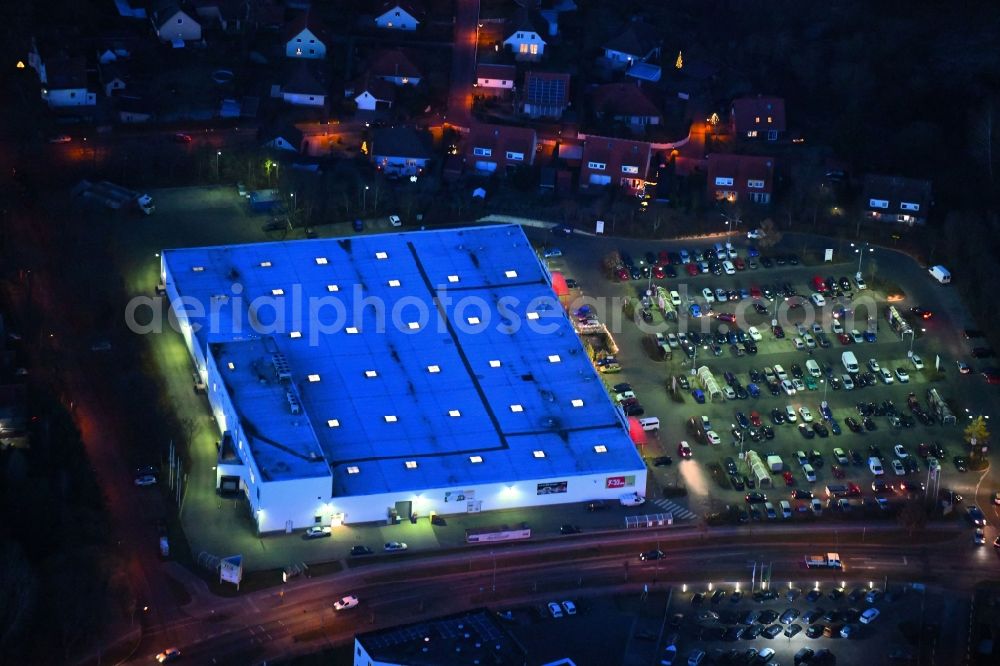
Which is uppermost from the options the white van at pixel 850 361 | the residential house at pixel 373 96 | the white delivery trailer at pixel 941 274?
the residential house at pixel 373 96

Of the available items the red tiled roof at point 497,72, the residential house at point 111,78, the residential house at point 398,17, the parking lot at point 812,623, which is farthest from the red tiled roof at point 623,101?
the parking lot at point 812,623

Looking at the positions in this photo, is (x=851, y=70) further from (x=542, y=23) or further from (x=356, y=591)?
(x=356, y=591)

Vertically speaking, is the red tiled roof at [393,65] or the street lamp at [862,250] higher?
the red tiled roof at [393,65]

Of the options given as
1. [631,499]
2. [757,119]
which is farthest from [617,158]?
[631,499]

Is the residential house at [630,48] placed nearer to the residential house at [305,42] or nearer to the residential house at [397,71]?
the residential house at [397,71]

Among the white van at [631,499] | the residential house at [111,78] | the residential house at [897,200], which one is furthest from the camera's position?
the residential house at [111,78]

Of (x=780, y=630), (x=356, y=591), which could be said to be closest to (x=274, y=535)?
(x=356, y=591)
